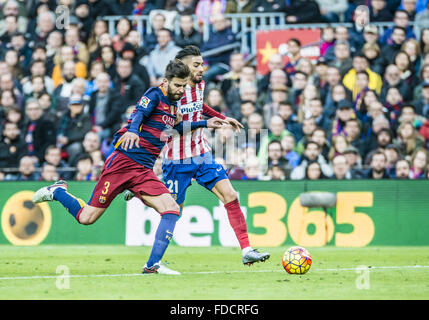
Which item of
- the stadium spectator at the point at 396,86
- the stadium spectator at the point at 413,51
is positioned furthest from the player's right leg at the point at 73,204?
the stadium spectator at the point at 413,51

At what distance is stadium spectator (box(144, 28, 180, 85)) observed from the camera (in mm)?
17766

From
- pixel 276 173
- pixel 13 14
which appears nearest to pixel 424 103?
pixel 276 173

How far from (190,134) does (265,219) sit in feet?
15.5

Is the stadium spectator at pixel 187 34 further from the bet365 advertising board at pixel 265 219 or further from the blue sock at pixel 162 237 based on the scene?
the blue sock at pixel 162 237

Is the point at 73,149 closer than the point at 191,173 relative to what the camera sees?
No

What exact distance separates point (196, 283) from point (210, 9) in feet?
37.7

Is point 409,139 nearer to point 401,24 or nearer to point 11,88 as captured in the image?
point 401,24

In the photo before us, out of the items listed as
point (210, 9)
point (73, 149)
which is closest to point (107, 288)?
point (73, 149)

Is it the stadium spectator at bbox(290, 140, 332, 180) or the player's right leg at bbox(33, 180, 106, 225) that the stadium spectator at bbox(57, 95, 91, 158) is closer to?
the stadium spectator at bbox(290, 140, 332, 180)

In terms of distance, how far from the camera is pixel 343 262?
11.8 m

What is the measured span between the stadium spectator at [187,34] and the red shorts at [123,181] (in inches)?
343

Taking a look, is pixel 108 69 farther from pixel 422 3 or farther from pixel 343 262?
pixel 343 262

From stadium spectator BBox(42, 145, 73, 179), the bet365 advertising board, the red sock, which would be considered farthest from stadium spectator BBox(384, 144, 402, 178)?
stadium spectator BBox(42, 145, 73, 179)

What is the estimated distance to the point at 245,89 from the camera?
680 inches
